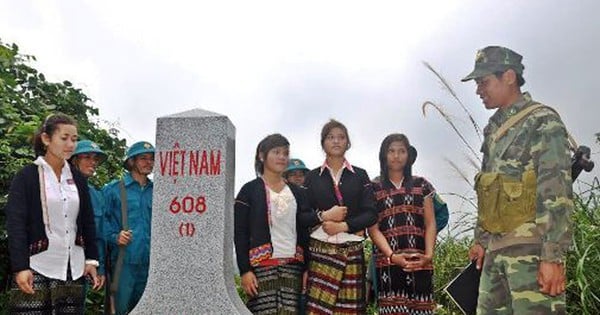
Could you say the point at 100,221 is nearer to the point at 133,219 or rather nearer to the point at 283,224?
the point at 133,219

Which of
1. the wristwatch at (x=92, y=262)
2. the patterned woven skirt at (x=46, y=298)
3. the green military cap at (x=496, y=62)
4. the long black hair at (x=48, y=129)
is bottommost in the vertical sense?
the patterned woven skirt at (x=46, y=298)

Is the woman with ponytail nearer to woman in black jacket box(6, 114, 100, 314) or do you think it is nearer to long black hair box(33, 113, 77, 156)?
woman in black jacket box(6, 114, 100, 314)

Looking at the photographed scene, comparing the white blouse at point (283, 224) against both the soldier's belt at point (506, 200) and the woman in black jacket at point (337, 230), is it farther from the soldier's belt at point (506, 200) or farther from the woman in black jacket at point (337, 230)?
the soldier's belt at point (506, 200)

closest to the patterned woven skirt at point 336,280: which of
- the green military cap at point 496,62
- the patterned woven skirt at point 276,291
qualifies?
the patterned woven skirt at point 276,291

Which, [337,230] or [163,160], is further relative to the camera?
[163,160]

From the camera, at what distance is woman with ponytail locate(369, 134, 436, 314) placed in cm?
438

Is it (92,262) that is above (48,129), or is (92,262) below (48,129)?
below

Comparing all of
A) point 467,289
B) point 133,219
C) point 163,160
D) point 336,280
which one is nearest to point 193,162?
point 163,160

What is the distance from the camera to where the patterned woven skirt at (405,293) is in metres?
4.35

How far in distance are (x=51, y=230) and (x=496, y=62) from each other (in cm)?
274

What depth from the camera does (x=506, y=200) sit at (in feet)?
11.2

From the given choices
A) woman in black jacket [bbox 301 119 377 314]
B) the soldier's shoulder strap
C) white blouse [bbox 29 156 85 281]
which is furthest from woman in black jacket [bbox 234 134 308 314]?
the soldier's shoulder strap

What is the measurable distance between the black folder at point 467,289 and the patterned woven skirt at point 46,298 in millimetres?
2214

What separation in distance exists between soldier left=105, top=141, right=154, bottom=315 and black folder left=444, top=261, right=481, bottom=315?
216 cm
